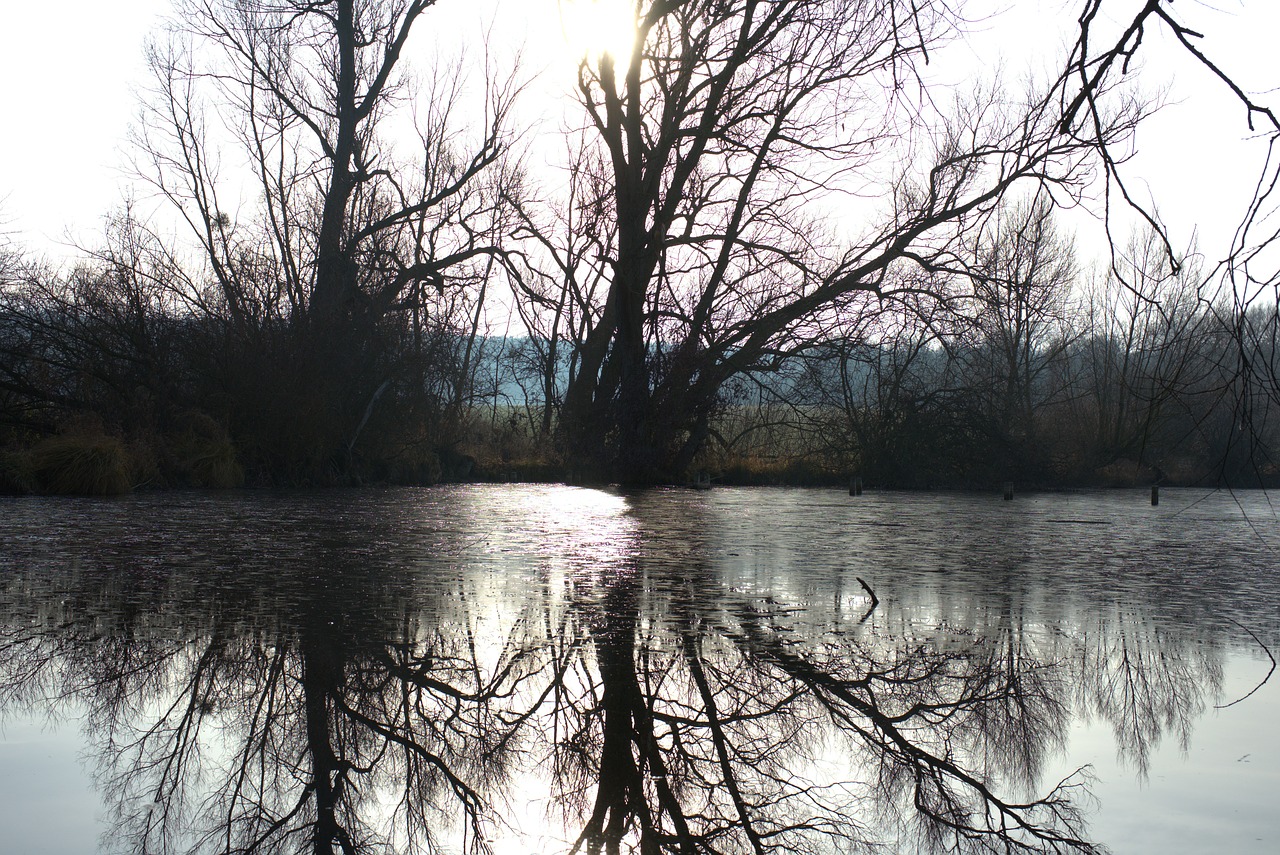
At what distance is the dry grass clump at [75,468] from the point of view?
44.6 ft

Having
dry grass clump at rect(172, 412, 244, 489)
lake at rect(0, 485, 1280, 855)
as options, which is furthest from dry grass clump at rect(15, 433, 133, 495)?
lake at rect(0, 485, 1280, 855)

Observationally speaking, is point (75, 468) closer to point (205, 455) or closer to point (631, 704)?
point (205, 455)

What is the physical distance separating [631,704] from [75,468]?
12.4 metres

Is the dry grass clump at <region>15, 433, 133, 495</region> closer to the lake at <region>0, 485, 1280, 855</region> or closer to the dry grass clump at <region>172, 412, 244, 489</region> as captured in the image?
the dry grass clump at <region>172, 412, 244, 489</region>

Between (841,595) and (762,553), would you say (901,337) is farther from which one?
(841,595)

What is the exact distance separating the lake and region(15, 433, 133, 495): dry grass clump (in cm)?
701

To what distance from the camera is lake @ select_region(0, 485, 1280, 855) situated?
103 inches

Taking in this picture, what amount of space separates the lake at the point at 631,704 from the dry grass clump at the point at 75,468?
701cm

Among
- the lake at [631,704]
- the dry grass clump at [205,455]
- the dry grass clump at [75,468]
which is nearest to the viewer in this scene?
the lake at [631,704]

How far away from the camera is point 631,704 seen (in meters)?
3.53

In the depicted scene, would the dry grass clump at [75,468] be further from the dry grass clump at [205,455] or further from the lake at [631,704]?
the lake at [631,704]

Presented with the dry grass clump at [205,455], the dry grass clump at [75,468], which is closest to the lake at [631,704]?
the dry grass clump at [75,468]

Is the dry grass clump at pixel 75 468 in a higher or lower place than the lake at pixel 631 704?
higher

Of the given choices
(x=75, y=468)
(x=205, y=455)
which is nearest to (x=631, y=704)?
(x=75, y=468)
